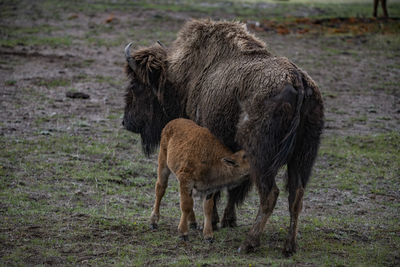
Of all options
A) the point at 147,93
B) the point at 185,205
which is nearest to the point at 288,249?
the point at 185,205

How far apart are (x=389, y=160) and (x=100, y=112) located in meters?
5.37

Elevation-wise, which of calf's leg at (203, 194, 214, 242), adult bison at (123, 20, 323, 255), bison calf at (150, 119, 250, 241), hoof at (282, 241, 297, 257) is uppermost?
adult bison at (123, 20, 323, 255)

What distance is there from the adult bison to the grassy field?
0.70m

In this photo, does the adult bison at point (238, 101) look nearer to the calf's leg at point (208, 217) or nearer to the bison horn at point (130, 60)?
the bison horn at point (130, 60)

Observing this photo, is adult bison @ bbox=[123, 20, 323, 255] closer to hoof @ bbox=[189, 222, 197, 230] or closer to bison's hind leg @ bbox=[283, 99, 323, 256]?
bison's hind leg @ bbox=[283, 99, 323, 256]

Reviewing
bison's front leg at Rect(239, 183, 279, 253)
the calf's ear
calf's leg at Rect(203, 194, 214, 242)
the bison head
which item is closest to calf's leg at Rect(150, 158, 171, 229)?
calf's leg at Rect(203, 194, 214, 242)

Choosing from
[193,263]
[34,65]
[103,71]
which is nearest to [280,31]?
[103,71]

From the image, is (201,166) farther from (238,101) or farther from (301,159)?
(301,159)

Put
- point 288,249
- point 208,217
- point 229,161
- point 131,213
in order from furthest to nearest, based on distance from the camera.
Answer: point 131,213
point 208,217
point 288,249
point 229,161

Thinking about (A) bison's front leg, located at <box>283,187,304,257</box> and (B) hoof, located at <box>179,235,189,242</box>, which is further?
(B) hoof, located at <box>179,235,189,242</box>

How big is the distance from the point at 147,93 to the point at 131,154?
196cm

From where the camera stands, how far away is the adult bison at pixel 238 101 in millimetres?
5609

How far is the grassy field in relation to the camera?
19.3 feet

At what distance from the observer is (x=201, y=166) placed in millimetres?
5867
